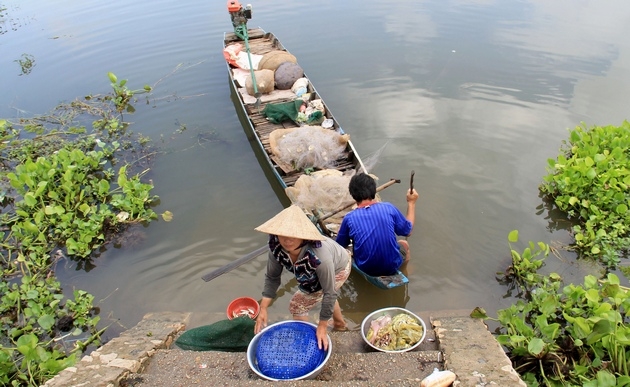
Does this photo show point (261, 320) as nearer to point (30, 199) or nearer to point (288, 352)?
point (288, 352)

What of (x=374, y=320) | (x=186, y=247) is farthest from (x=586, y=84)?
(x=186, y=247)

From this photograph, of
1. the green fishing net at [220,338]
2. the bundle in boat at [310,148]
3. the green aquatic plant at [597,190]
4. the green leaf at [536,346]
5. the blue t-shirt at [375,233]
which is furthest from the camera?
the bundle in boat at [310,148]

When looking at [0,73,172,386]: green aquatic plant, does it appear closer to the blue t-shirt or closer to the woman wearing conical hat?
the woman wearing conical hat

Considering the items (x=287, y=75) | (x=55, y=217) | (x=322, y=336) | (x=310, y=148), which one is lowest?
(x=55, y=217)

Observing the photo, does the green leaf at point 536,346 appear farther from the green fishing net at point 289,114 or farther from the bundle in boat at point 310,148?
the green fishing net at point 289,114

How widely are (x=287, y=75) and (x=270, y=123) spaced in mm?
1332

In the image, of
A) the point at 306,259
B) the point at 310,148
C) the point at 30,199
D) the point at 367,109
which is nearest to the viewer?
the point at 306,259

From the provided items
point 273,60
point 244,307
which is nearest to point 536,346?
point 244,307

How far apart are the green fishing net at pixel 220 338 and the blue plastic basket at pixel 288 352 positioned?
0.60 metres

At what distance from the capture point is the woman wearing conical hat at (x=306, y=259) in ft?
Result: 8.79

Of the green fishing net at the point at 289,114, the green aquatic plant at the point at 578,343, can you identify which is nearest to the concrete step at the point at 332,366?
the green aquatic plant at the point at 578,343

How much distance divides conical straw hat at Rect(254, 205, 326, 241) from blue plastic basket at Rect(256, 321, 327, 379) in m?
0.79

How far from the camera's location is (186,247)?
5.66m

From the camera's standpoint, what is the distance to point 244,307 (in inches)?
175
